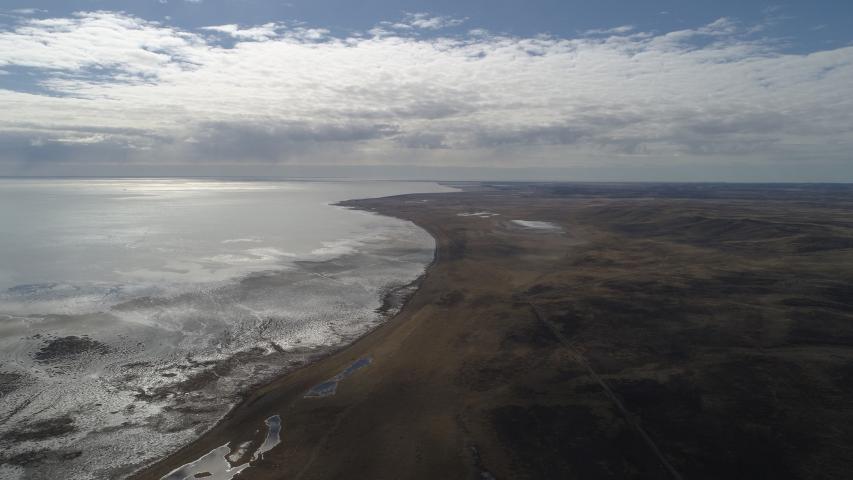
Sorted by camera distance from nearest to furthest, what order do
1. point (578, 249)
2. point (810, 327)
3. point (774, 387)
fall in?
point (774, 387)
point (810, 327)
point (578, 249)

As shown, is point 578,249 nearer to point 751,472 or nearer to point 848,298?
point 848,298

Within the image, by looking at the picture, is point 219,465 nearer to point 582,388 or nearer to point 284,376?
point 284,376

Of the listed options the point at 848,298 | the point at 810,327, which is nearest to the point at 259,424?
the point at 810,327

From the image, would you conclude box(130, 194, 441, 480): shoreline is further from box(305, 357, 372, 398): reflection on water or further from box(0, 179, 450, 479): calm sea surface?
box(305, 357, 372, 398): reflection on water

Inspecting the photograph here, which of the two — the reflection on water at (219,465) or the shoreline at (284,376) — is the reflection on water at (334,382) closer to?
the shoreline at (284,376)

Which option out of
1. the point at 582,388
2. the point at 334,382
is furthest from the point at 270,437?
the point at 582,388
